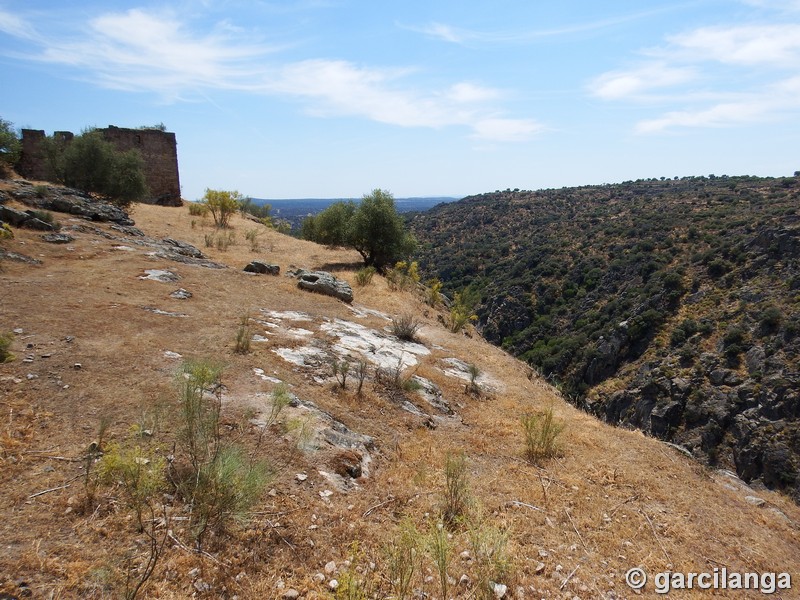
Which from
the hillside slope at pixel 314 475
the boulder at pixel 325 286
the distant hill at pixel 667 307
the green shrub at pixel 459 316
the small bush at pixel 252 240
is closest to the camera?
Result: the hillside slope at pixel 314 475

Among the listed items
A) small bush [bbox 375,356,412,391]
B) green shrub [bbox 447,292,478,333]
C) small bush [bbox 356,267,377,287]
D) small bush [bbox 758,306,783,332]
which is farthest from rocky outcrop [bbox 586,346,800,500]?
small bush [bbox 375,356,412,391]

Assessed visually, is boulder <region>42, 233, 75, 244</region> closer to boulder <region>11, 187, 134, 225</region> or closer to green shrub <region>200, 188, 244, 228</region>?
boulder <region>11, 187, 134, 225</region>

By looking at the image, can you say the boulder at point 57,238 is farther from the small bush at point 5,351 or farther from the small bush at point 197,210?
the small bush at point 197,210

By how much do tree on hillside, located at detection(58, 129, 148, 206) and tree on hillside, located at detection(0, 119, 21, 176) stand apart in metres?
3.93

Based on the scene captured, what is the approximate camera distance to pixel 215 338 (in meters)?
7.39

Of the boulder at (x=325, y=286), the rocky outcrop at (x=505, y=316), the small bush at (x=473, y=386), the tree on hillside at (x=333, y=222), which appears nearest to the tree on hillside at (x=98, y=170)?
the tree on hillside at (x=333, y=222)

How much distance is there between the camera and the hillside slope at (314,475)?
3.20 m

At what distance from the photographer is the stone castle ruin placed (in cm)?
2388

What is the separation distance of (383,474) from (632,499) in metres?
2.94

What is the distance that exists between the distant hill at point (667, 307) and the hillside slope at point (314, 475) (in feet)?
10.8

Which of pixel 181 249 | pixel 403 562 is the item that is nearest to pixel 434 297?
pixel 181 249

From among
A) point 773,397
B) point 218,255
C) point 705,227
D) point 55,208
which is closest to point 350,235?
point 218,255

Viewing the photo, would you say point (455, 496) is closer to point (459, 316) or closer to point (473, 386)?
point (473, 386)

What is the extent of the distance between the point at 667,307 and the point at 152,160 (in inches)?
1587
